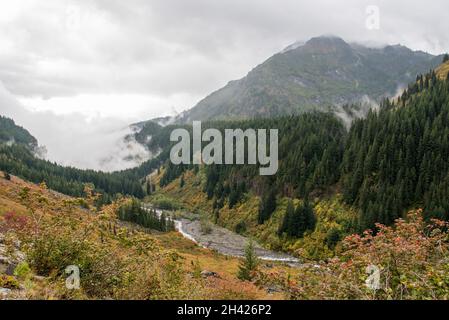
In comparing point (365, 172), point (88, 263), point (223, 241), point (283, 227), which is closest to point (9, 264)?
point (88, 263)

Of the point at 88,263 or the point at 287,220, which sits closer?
the point at 88,263

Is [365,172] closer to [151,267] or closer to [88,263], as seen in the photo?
[151,267]

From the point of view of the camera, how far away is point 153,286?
1560 centimetres

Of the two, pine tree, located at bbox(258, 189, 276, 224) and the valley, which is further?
pine tree, located at bbox(258, 189, 276, 224)

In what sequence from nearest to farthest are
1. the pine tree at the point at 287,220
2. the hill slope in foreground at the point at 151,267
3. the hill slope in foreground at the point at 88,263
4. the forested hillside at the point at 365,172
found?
the hill slope in foreground at the point at 151,267 < the hill slope in foreground at the point at 88,263 < the forested hillside at the point at 365,172 < the pine tree at the point at 287,220

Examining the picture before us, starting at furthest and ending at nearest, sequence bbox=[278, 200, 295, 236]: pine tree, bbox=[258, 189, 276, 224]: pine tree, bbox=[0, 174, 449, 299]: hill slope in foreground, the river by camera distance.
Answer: bbox=[258, 189, 276, 224]: pine tree
bbox=[278, 200, 295, 236]: pine tree
the river
bbox=[0, 174, 449, 299]: hill slope in foreground

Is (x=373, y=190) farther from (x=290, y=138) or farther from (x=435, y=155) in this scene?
(x=290, y=138)

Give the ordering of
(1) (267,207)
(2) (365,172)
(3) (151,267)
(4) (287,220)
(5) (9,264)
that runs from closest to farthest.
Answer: (3) (151,267)
(5) (9,264)
(4) (287,220)
(2) (365,172)
(1) (267,207)

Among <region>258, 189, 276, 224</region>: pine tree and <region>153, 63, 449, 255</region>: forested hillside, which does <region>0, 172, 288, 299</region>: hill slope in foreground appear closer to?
<region>153, 63, 449, 255</region>: forested hillside

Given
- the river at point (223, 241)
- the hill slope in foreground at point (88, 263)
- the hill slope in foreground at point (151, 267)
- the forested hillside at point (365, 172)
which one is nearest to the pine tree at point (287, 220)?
the forested hillside at point (365, 172)

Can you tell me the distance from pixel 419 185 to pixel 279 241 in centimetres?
4508

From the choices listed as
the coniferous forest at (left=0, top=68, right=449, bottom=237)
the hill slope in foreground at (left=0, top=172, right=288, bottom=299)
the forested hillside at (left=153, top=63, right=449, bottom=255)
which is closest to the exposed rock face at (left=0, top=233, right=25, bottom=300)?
the hill slope in foreground at (left=0, top=172, right=288, bottom=299)

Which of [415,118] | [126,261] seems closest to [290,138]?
[415,118]

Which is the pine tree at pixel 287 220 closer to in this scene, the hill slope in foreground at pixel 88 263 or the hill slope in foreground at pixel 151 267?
the hill slope in foreground at pixel 151 267
